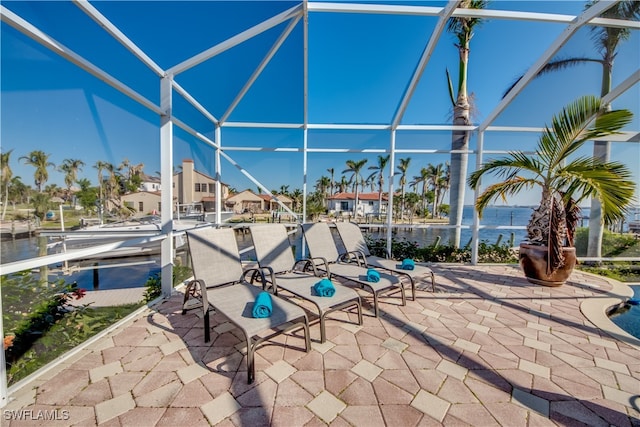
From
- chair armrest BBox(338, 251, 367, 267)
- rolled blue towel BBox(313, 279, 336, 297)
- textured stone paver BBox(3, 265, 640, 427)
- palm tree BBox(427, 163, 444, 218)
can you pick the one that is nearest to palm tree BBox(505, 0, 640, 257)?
textured stone paver BBox(3, 265, 640, 427)

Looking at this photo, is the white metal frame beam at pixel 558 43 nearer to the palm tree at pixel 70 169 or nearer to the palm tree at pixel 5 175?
the palm tree at pixel 5 175

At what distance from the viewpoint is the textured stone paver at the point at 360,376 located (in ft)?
5.73

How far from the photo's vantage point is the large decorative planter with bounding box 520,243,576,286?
4340 mm

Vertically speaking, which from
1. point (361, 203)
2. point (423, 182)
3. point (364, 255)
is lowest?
point (364, 255)

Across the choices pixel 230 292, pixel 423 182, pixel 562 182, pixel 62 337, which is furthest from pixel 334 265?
pixel 423 182

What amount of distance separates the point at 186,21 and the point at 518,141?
6889 millimetres

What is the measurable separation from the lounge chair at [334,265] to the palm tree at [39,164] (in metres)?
3.16

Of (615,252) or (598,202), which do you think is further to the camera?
(615,252)

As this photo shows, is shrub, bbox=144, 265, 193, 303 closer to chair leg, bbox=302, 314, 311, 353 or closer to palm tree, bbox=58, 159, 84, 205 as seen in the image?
palm tree, bbox=58, 159, 84, 205

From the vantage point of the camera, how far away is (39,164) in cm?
238

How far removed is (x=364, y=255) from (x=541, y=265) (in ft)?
10.1

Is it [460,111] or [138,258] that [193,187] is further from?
[138,258]

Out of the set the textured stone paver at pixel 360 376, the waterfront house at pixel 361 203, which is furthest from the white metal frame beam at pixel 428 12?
the waterfront house at pixel 361 203

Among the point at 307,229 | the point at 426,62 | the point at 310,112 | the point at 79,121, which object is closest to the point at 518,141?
the point at 426,62
